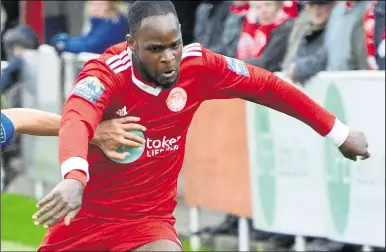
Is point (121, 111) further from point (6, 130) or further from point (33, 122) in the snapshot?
point (6, 130)

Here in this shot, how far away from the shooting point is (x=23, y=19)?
57.5ft

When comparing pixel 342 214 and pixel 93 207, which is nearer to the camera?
pixel 93 207

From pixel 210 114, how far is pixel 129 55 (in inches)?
182

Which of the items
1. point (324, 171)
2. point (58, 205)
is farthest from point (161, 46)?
point (324, 171)

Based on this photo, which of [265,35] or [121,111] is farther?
[265,35]

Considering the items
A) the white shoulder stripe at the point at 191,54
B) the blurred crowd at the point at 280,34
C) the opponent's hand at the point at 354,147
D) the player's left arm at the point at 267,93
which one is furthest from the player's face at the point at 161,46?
the blurred crowd at the point at 280,34

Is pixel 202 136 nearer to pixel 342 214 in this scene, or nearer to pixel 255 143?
pixel 255 143

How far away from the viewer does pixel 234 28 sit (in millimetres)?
12039

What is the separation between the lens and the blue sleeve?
22.0ft

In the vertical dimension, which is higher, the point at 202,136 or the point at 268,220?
the point at 202,136

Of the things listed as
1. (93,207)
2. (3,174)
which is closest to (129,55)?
(93,207)

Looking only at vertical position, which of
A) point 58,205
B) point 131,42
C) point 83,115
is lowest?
point 58,205

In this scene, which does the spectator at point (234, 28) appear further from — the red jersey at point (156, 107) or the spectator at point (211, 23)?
the red jersey at point (156, 107)

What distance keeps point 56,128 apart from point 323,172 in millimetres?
3718
